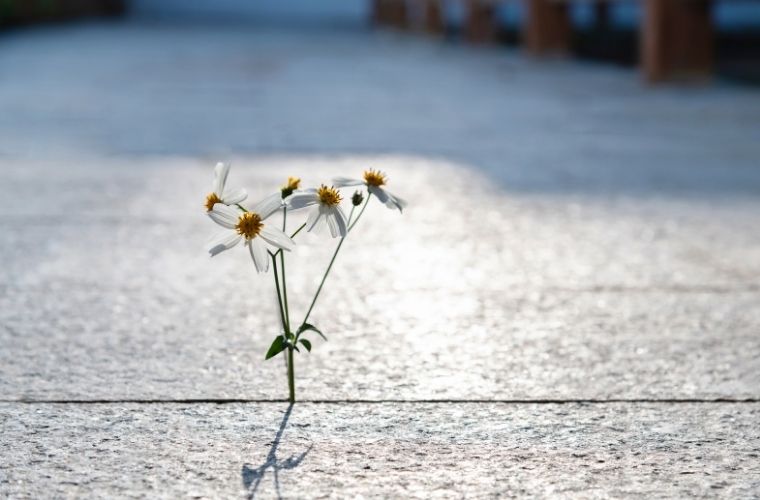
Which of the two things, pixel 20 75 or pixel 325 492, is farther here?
pixel 20 75

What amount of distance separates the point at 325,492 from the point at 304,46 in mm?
8387

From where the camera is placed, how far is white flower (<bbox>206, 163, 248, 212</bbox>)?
3.46 ft

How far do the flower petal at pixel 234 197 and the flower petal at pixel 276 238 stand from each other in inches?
1.9

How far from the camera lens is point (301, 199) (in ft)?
3.44

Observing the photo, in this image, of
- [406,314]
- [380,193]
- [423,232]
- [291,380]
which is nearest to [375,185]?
[380,193]

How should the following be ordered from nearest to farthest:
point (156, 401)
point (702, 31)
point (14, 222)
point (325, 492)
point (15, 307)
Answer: point (325, 492) < point (156, 401) < point (15, 307) < point (14, 222) < point (702, 31)

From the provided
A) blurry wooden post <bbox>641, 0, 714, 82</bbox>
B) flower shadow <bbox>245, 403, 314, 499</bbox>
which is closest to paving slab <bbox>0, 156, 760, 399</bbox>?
flower shadow <bbox>245, 403, 314, 499</bbox>

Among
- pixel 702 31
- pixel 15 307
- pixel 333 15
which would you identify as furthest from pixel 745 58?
pixel 333 15

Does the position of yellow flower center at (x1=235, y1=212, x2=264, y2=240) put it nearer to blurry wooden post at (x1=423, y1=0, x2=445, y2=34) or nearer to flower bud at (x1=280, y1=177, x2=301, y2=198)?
flower bud at (x1=280, y1=177, x2=301, y2=198)

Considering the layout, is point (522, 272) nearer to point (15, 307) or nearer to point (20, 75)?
point (15, 307)

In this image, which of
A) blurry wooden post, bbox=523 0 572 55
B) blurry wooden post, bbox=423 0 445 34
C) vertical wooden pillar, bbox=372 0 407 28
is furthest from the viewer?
vertical wooden pillar, bbox=372 0 407 28

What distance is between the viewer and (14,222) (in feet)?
7.07

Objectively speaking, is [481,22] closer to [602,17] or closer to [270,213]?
[602,17]

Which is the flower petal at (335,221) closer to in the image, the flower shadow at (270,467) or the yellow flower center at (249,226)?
the yellow flower center at (249,226)
